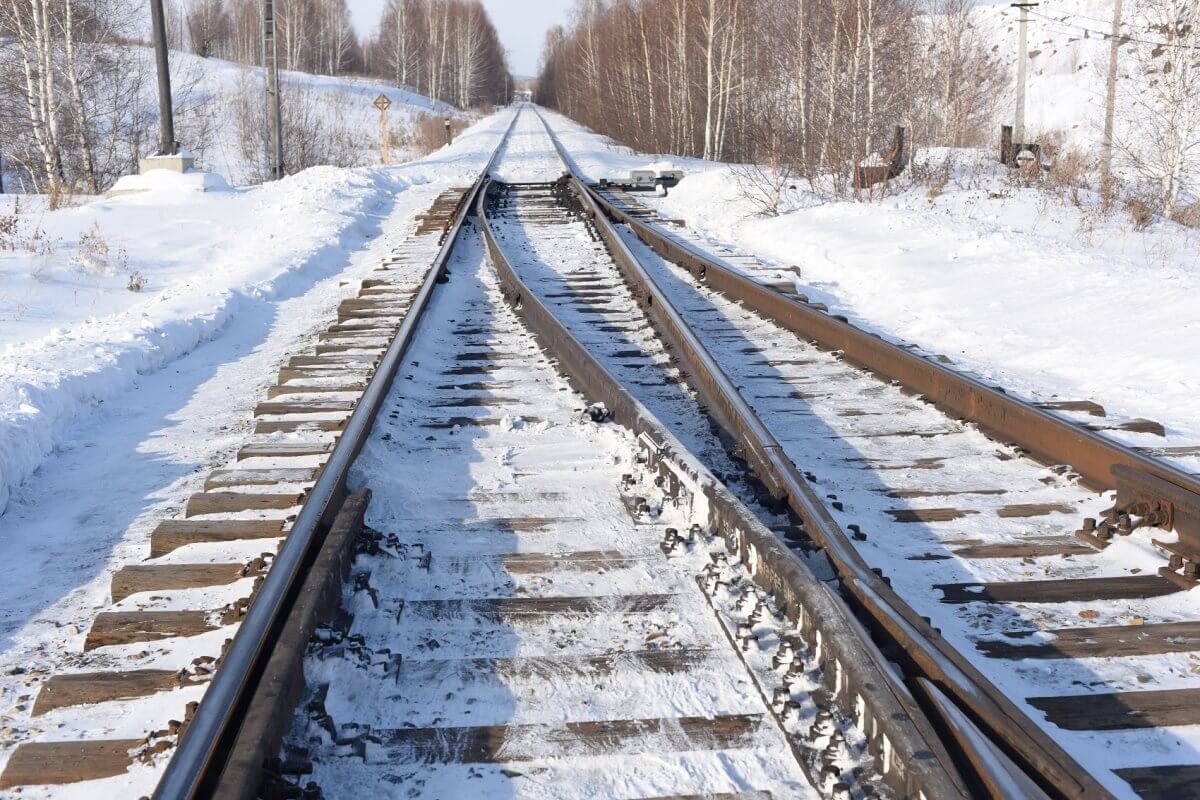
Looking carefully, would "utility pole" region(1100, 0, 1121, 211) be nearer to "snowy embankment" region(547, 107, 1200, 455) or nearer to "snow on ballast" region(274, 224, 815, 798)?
"snowy embankment" region(547, 107, 1200, 455)

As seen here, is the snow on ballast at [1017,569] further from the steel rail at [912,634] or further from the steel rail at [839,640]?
the steel rail at [839,640]

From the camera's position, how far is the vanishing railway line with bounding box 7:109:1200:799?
225 centimetres

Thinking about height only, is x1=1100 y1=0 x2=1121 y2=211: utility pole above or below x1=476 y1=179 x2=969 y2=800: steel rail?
above

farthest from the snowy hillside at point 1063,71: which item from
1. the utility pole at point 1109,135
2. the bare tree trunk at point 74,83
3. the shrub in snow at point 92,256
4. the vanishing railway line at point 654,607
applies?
the vanishing railway line at point 654,607

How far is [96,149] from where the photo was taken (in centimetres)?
2998

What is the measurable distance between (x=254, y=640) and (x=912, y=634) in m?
1.73

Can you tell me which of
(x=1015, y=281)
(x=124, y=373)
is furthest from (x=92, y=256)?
(x=1015, y=281)

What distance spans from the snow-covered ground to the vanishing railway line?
0.43 metres

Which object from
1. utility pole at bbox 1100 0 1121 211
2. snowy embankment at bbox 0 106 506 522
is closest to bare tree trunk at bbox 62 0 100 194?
snowy embankment at bbox 0 106 506 522

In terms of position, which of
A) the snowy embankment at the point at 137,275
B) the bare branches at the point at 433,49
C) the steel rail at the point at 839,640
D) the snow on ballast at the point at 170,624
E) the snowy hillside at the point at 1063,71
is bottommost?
the snow on ballast at the point at 170,624

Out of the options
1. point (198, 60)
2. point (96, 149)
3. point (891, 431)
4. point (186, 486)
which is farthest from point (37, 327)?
point (198, 60)

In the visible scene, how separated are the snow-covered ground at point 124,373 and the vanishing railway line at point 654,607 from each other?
0.43 meters

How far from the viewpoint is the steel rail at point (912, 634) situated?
2096 mm

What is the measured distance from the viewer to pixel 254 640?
2500mm
